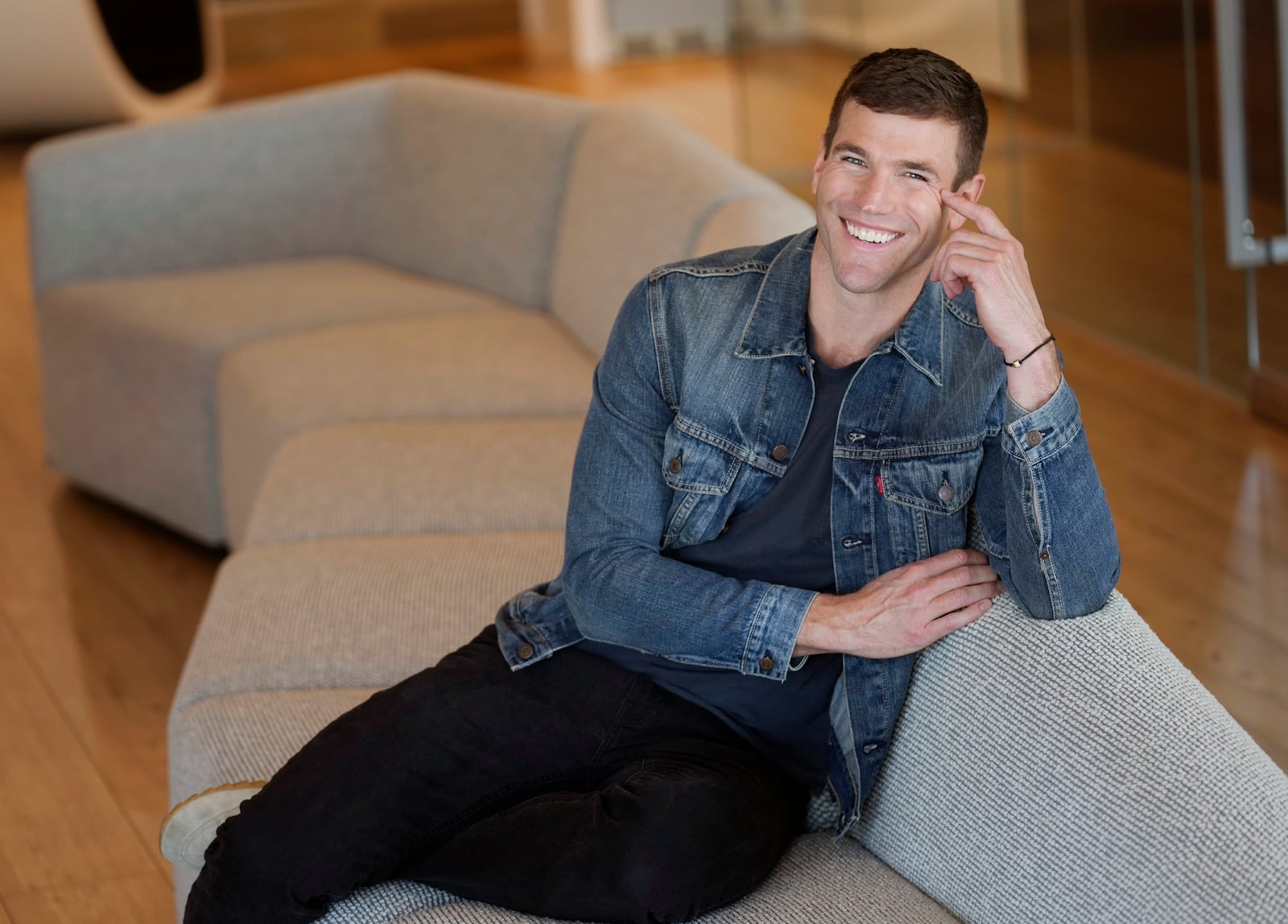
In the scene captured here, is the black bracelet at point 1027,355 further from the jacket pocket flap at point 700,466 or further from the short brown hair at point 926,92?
the jacket pocket flap at point 700,466

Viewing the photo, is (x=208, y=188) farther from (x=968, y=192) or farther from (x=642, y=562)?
(x=968, y=192)

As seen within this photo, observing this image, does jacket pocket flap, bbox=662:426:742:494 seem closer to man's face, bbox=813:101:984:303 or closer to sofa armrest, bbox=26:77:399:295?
man's face, bbox=813:101:984:303

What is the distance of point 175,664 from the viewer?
2.84m

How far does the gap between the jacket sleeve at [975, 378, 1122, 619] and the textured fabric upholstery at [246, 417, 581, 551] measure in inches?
40.5

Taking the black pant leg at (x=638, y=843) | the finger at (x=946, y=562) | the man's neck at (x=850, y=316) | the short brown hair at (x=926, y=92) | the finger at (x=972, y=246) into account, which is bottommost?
the black pant leg at (x=638, y=843)

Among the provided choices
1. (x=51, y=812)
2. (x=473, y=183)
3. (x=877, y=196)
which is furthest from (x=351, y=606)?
(x=473, y=183)

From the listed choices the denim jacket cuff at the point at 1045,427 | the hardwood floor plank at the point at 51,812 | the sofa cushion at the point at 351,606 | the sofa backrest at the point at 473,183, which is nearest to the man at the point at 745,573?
the denim jacket cuff at the point at 1045,427

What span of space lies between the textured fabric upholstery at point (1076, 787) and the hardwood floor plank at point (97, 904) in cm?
106

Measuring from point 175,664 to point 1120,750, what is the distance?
191 cm

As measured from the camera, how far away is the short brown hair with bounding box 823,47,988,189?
4.96 ft

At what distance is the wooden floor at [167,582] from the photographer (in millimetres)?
2330

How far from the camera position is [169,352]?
3.24 metres

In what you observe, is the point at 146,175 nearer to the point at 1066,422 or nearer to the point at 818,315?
the point at 818,315

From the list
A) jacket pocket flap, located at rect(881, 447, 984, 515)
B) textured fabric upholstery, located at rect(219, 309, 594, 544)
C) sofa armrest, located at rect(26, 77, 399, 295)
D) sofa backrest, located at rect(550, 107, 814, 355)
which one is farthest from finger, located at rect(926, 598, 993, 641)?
sofa armrest, located at rect(26, 77, 399, 295)
